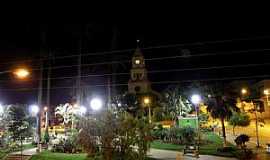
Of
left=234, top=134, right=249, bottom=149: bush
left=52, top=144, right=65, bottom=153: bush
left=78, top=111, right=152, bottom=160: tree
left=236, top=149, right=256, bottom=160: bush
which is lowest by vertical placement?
left=236, top=149, right=256, bottom=160: bush

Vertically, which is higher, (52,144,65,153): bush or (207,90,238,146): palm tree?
(207,90,238,146): palm tree

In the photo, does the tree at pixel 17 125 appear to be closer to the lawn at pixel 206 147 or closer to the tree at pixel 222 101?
the lawn at pixel 206 147

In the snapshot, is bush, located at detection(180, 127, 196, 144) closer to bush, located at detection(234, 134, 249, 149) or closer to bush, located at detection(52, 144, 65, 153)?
bush, located at detection(234, 134, 249, 149)

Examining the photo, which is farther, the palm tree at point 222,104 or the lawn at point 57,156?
the palm tree at point 222,104

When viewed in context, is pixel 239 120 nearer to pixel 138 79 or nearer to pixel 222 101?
pixel 222 101

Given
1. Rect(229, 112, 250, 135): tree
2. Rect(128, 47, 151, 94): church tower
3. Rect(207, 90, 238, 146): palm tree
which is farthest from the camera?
Rect(128, 47, 151, 94): church tower

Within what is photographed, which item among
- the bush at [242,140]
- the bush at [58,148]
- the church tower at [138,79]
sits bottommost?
the bush at [58,148]

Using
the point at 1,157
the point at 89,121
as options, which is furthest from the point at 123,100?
the point at 89,121

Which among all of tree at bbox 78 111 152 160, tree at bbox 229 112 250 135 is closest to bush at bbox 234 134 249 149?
tree at bbox 229 112 250 135

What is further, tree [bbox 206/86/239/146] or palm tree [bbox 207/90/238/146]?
palm tree [bbox 207/90/238/146]

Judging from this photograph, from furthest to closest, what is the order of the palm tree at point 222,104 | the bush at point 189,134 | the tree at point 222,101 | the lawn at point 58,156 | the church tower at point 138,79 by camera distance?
the church tower at point 138,79 → the bush at point 189,134 → the palm tree at point 222,104 → the tree at point 222,101 → the lawn at point 58,156

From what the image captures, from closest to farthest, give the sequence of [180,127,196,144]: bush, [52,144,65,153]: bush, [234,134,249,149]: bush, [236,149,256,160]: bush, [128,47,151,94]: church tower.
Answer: [236,149,256,160]: bush < [234,134,249,149]: bush < [52,144,65,153]: bush < [180,127,196,144]: bush < [128,47,151,94]: church tower

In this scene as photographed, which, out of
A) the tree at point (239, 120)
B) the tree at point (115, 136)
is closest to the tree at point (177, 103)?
the tree at point (239, 120)

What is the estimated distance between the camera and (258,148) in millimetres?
24875
